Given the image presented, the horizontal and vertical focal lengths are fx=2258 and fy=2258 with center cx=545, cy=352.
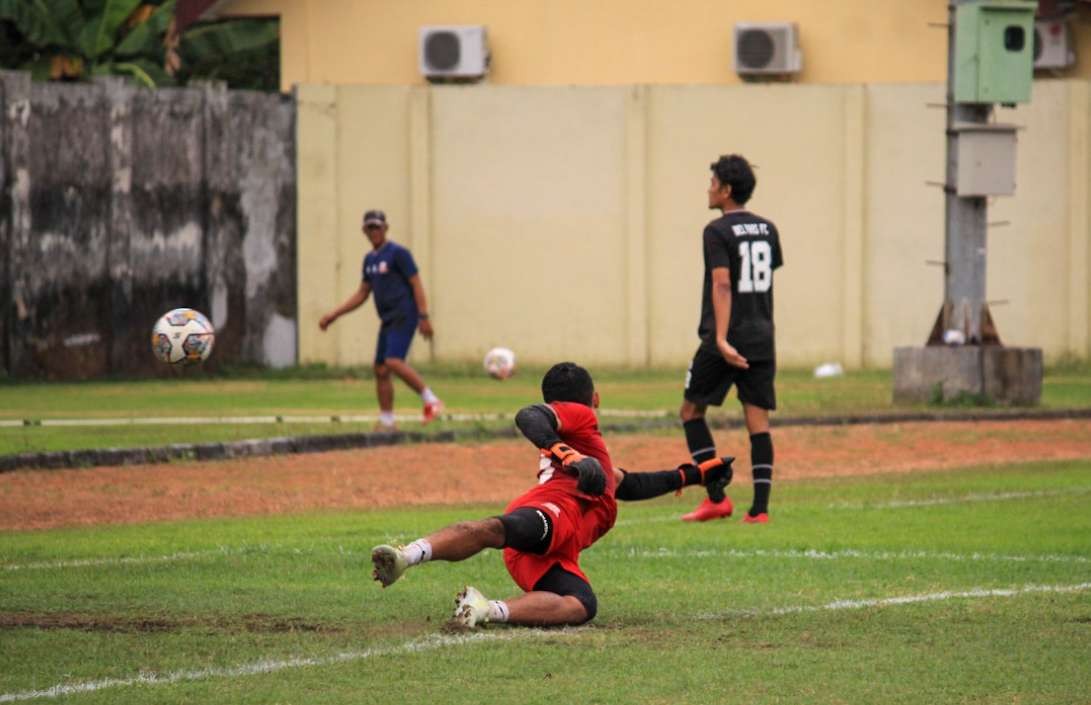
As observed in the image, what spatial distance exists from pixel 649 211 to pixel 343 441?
1233 centimetres

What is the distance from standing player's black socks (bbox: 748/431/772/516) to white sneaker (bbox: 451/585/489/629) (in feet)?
15.3

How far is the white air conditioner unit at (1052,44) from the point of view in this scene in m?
32.4

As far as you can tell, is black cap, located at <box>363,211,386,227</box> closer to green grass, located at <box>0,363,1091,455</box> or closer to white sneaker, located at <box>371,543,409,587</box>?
green grass, located at <box>0,363,1091,455</box>

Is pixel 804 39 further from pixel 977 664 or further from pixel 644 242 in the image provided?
pixel 977 664

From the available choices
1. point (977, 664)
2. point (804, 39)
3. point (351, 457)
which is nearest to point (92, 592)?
point (977, 664)

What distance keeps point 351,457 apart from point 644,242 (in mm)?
12886

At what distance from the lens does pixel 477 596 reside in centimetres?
880

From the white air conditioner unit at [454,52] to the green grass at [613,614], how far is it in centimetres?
1940

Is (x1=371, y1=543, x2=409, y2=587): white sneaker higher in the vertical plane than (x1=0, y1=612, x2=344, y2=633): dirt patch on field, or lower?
higher

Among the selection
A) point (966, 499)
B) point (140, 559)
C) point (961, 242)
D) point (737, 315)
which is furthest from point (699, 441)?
point (961, 242)

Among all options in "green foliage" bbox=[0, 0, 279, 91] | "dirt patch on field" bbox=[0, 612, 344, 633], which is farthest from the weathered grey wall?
"dirt patch on field" bbox=[0, 612, 344, 633]

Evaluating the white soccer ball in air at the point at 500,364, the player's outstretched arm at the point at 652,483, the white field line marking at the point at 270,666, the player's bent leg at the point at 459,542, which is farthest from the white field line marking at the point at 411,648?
the white soccer ball in air at the point at 500,364

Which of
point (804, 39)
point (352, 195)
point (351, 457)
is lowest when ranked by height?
point (351, 457)

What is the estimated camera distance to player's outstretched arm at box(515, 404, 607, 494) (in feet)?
29.3
